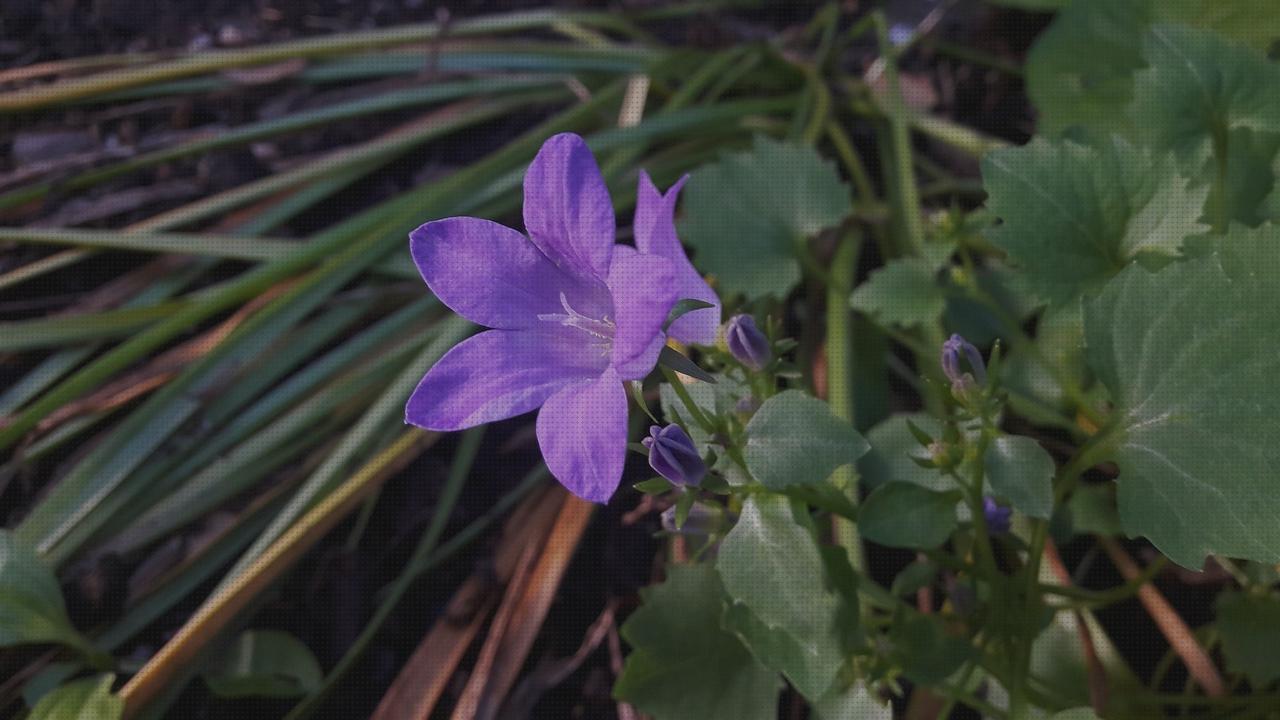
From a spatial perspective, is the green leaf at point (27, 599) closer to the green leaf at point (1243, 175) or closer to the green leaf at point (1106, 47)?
the green leaf at point (1243, 175)

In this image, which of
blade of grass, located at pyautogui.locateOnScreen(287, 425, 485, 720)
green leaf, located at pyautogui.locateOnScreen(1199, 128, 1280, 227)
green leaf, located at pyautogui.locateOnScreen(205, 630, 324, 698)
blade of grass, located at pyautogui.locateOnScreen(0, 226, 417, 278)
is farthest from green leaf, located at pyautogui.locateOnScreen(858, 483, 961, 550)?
blade of grass, located at pyautogui.locateOnScreen(0, 226, 417, 278)

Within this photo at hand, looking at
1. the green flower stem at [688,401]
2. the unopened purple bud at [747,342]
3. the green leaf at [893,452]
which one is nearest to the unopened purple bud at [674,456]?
the green flower stem at [688,401]

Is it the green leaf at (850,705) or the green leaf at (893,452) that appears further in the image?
the green leaf at (893,452)

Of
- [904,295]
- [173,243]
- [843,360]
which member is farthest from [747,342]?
[173,243]

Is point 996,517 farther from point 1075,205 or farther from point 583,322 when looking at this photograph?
point 583,322

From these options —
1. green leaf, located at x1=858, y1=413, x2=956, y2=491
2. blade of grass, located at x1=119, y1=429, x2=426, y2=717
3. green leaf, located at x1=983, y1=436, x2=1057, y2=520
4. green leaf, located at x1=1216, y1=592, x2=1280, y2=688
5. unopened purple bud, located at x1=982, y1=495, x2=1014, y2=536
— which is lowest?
green leaf, located at x1=1216, y1=592, x2=1280, y2=688

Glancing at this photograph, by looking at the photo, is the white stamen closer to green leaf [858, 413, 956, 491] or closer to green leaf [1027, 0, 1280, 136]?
green leaf [858, 413, 956, 491]
